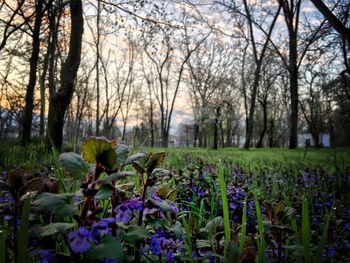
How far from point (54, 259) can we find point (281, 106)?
5835 centimetres

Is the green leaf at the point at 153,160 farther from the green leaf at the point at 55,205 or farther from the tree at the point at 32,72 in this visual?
the tree at the point at 32,72

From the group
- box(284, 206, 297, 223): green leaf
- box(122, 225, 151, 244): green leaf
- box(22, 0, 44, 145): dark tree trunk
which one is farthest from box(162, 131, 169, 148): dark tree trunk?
box(122, 225, 151, 244): green leaf

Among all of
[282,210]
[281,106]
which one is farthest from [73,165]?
[281,106]

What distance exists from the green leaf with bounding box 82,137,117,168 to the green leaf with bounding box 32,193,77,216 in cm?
11

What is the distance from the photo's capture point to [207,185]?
3553 mm

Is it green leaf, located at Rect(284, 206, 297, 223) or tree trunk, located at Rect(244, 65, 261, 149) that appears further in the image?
tree trunk, located at Rect(244, 65, 261, 149)

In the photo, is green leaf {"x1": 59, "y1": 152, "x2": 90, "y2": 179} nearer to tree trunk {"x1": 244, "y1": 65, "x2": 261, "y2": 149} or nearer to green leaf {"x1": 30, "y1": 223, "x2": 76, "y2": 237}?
green leaf {"x1": 30, "y1": 223, "x2": 76, "y2": 237}

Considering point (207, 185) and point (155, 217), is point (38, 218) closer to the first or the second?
point (155, 217)

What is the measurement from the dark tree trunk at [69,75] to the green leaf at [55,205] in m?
7.87

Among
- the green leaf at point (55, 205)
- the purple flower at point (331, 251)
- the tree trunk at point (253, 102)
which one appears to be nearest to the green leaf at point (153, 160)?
the green leaf at point (55, 205)

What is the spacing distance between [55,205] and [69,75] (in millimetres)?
8216

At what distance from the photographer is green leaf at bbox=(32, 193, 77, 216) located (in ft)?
2.49

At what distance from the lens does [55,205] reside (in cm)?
77

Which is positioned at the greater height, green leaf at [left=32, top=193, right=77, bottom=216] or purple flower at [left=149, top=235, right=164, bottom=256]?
green leaf at [left=32, top=193, right=77, bottom=216]
